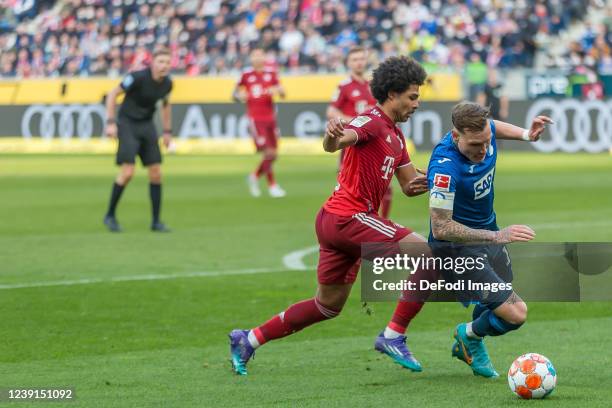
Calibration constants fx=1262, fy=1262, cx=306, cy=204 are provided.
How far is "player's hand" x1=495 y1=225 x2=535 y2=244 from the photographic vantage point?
6.29m

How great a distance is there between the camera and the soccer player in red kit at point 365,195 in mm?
7242

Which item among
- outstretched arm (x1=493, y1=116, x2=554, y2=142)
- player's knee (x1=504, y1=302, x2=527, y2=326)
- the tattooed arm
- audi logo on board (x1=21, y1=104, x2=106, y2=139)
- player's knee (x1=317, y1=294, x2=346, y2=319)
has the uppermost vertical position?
outstretched arm (x1=493, y1=116, x2=554, y2=142)

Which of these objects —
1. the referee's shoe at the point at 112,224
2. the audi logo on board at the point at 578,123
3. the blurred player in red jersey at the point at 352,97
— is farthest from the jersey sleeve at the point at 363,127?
the audi logo on board at the point at 578,123

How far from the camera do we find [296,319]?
753 cm

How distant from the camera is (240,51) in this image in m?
36.4

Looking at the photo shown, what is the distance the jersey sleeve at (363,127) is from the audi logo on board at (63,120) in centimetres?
2588

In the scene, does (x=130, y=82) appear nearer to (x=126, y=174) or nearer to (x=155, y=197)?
(x=126, y=174)

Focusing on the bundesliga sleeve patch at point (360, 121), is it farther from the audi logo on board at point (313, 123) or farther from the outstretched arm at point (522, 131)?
the audi logo on board at point (313, 123)

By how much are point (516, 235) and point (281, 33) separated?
30390mm

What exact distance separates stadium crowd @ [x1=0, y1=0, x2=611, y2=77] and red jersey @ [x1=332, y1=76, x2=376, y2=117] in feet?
46.8

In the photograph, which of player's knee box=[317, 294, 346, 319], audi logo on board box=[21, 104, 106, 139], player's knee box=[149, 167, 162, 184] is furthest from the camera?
audi logo on board box=[21, 104, 106, 139]

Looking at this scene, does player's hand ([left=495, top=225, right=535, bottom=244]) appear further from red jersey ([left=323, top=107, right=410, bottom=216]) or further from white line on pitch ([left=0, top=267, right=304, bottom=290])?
white line on pitch ([left=0, top=267, right=304, bottom=290])

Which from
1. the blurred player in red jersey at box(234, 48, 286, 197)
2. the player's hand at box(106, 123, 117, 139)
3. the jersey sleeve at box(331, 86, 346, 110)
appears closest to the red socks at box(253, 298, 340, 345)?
the player's hand at box(106, 123, 117, 139)

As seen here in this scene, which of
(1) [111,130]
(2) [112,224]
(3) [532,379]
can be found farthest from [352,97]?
(3) [532,379]
